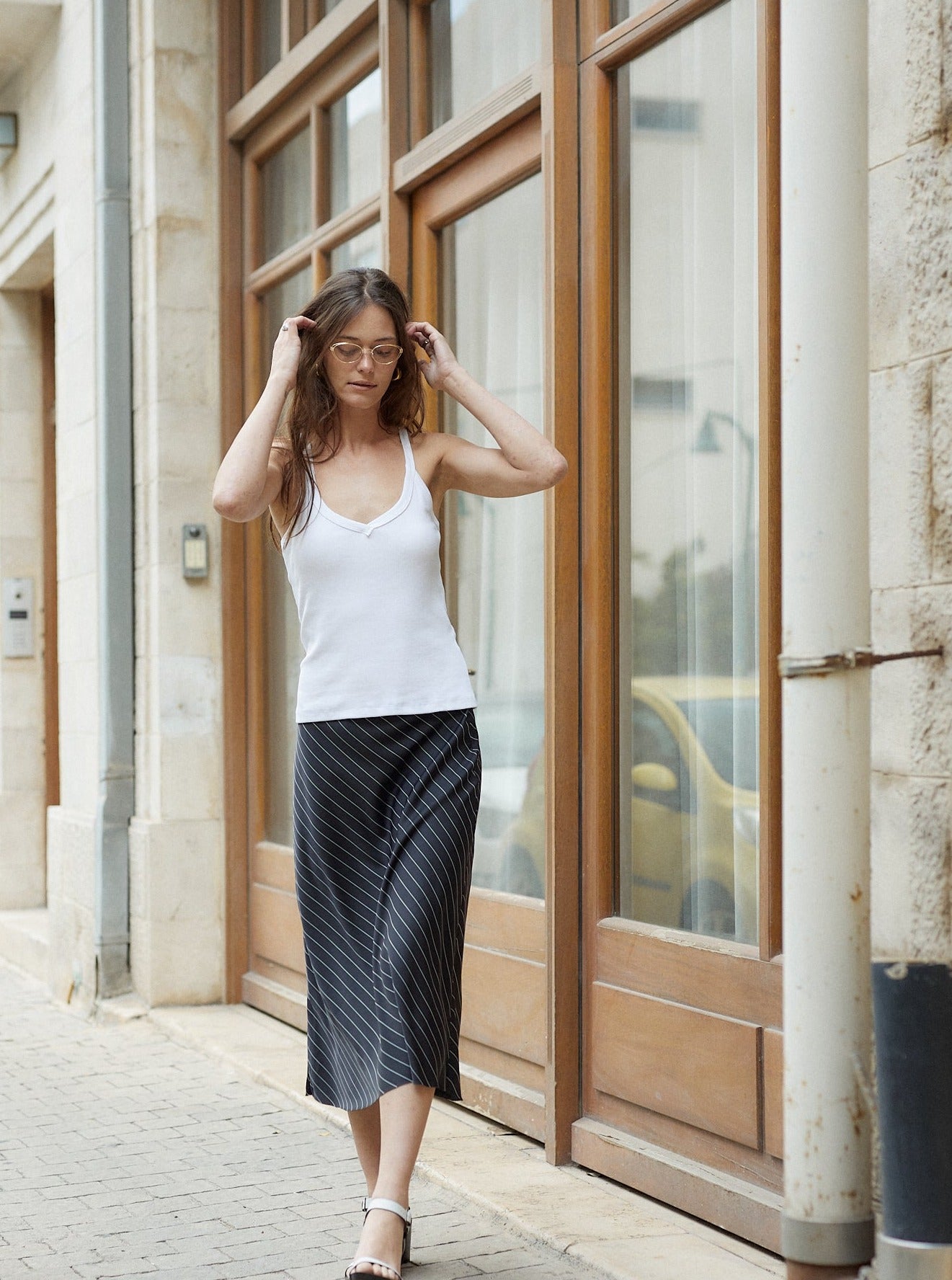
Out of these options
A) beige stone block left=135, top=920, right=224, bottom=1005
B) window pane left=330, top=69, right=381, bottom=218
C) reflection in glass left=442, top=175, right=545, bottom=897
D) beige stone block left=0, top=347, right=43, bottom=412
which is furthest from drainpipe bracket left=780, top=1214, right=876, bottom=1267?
beige stone block left=0, top=347, right=43, bottom=412

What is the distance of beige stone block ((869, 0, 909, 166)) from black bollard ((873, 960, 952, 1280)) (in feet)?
4.03

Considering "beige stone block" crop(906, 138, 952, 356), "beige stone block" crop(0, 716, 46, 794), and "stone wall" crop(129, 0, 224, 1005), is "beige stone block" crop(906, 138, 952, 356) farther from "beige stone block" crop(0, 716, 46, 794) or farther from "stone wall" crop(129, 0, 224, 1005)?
"beige stone block" crop(0, 716, 46, 794)

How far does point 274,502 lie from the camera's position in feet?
10.4

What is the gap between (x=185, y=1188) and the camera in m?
3.81

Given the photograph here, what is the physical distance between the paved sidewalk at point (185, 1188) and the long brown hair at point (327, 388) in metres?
1.48

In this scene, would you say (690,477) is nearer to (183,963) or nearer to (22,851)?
(183,963)

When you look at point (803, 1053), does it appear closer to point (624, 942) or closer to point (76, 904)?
point (624, 942)

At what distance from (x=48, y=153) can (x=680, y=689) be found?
494cm

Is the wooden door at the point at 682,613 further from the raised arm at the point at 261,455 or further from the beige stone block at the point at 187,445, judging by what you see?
the beige stone block at the point at 187,445

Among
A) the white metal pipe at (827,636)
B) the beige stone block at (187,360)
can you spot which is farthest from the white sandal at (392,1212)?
the beige stone block at (187,360)

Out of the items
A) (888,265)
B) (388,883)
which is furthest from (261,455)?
(888,265)

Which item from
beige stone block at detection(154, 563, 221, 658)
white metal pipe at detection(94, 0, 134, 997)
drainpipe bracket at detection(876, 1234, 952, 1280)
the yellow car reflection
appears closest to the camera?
drainpipe bracket at detection(876, 1234, 952, 1280)

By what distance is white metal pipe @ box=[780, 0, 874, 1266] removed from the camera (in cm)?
226

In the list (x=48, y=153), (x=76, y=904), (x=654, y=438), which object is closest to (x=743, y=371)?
(x=654, y=438)
